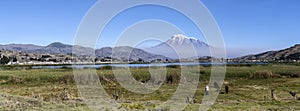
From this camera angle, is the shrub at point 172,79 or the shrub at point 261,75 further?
the shrub at point 261,75

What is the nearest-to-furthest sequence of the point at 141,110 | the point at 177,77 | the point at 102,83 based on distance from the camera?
1. the point at 141,110
2. the point at 102,83
3. the point at 177,77

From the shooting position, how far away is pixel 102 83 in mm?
57812

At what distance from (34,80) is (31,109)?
140 feet

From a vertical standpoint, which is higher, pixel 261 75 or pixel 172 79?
pixel 261 75

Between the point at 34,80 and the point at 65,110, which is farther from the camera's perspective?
the point at 34,80

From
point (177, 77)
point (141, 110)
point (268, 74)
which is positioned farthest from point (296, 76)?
point (141, 110)

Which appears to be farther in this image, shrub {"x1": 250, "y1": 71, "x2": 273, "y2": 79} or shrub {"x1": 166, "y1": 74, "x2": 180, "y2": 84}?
shrub {"x1": 250, "y1": 71, "x2": 273, "y2": 79}

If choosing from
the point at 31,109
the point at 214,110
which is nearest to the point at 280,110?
the point at 214,110

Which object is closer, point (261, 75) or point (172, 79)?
point (172, 79)

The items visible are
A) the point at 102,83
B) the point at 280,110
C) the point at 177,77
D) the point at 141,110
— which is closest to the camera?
the point at 141,110

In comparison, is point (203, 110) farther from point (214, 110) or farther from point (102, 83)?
point (102, 83)

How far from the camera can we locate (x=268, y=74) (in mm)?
69750

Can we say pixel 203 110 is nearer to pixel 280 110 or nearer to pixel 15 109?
pixel 280 110

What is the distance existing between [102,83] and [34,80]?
14.6m
